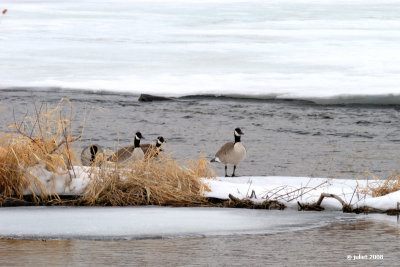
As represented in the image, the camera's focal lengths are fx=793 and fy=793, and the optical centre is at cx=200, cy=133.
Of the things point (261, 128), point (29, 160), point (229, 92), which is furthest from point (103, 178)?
point (229, 92)

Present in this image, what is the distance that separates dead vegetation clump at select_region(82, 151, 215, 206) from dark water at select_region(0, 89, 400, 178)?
2.05 m

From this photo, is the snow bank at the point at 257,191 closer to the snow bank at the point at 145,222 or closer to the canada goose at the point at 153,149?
the snow bank at the point at 145,222

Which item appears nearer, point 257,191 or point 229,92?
point 257,191

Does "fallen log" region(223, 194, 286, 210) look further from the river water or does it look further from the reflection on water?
the reflection on water

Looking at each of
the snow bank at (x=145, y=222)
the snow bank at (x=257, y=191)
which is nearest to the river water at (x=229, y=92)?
the snow bank at (x=145, y=222)

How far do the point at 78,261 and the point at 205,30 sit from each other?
65.6ft

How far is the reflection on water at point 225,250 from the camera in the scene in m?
4.51

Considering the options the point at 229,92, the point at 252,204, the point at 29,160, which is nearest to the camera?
the point at 252,204

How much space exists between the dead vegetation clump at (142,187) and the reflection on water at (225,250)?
4.33ft

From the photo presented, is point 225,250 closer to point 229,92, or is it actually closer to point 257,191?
point 257,191

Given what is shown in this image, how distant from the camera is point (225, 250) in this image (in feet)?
15.8

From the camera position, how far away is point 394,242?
199 inches

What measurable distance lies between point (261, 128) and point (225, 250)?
7.19 metres

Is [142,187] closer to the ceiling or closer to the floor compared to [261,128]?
closer to the floor
